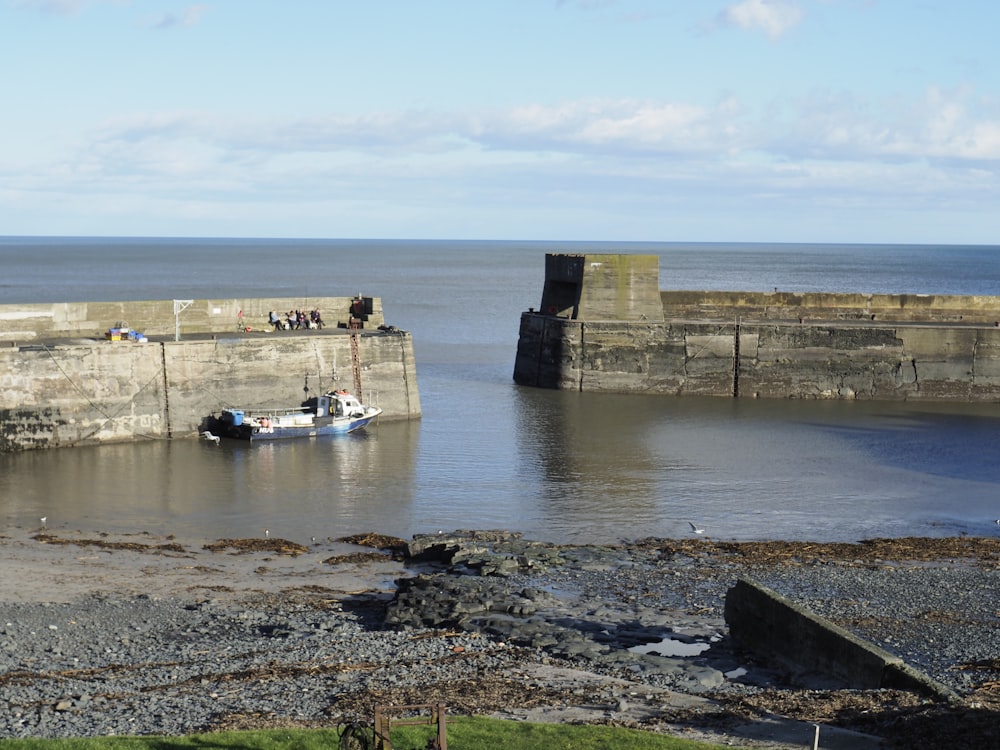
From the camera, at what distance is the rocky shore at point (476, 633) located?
555 inches

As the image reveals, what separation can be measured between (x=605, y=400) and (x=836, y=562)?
2270cm

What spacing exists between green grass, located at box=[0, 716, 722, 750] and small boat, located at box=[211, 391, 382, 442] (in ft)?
80.5

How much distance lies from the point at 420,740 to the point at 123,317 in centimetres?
2936

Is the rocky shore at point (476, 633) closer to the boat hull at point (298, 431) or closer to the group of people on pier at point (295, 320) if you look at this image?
the boat hull at point (298, 431)

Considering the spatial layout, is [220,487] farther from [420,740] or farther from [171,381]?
[420,740]

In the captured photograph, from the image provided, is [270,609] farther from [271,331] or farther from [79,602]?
[271,331]

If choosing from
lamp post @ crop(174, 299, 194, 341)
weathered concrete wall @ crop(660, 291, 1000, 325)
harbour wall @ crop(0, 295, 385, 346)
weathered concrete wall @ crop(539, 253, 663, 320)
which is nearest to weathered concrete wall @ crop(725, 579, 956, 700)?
lamp post @ crop(174, 299, 194, 341)

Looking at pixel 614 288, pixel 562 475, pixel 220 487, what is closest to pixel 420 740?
pixel 220 487

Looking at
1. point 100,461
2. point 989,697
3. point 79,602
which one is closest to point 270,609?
point 79,602

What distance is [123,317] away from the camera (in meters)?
39.2

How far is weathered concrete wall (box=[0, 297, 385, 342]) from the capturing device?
3806 cm

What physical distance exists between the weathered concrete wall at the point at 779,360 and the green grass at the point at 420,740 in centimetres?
3535

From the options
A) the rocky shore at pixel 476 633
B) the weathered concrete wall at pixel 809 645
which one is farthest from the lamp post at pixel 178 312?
the weathered concrete wall at pixel 809 645

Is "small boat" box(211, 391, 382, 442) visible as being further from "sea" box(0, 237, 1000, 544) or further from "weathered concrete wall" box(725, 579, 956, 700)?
"weathered concrete wall" box(725, 579, 956, 700)
